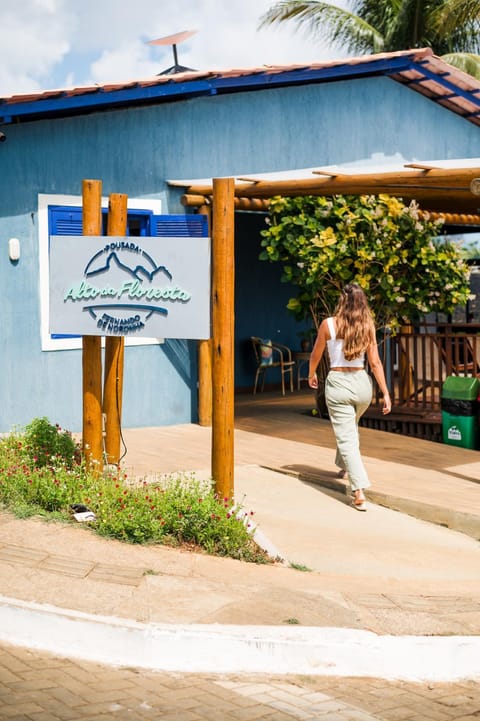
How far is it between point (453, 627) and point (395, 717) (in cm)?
97

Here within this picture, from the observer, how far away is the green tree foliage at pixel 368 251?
11516 mm

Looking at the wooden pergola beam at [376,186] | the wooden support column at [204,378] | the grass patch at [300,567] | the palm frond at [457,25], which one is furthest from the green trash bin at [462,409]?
the palm frond at [457,25]

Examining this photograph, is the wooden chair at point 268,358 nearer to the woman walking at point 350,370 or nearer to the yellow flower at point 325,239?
the yellow flower at point 325,239

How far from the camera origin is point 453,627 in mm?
5184

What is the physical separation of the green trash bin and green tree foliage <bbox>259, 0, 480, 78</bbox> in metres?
19.3

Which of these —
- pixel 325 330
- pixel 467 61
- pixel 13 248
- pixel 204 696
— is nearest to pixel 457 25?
pixel 467 61

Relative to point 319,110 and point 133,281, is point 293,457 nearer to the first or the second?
point 133,281

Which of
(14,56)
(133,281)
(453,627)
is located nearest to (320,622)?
(453,627)

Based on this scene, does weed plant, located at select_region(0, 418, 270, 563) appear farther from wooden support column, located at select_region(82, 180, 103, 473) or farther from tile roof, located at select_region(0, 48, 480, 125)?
tile roof, located at select_region(0, 48, 480, 125)

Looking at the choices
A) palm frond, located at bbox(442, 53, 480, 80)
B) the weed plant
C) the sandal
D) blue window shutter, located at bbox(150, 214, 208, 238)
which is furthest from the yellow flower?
palm frond, located at bbox(442, 53, 480, 80)

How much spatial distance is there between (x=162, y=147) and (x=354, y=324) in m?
4.47

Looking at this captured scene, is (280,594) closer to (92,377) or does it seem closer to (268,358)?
(92,377)

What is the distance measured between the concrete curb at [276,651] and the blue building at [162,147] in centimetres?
599

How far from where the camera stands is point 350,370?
8.40 meters
